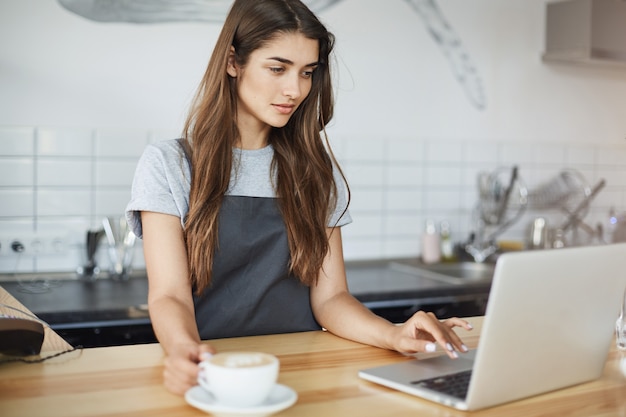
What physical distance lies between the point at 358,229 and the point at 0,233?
4.58ft

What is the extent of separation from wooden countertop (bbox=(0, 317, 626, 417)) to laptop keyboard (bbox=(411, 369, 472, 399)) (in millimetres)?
40

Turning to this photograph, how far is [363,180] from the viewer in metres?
3.44

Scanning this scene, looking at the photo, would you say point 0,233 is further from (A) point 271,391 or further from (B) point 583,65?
(B) point 583,65

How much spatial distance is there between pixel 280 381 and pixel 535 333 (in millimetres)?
387

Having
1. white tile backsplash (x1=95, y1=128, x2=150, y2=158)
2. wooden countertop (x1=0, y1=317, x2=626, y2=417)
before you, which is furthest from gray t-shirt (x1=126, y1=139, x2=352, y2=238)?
white tile backsplash (x1=95, y1=128, x2=150, y2=158)

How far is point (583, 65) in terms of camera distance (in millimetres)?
4020

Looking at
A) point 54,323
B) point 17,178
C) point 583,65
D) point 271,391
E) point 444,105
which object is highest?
point 583,65

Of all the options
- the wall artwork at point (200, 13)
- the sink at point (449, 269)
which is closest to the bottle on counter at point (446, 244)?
the sink at point (449, 269)

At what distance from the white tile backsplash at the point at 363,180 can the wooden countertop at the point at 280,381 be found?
1.53 meters

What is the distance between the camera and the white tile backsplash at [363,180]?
2.83m

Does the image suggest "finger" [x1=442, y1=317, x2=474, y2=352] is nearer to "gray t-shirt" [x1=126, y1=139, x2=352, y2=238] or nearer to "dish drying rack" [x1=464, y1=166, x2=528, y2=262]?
"gray t-shirt" [x1=126, y1=139, x2=352, y2=238]

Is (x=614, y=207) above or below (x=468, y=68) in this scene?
below

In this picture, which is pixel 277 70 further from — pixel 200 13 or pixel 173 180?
pixel 200 13

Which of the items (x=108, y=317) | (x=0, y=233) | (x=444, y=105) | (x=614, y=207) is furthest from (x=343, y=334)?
(x=614, y=207)
